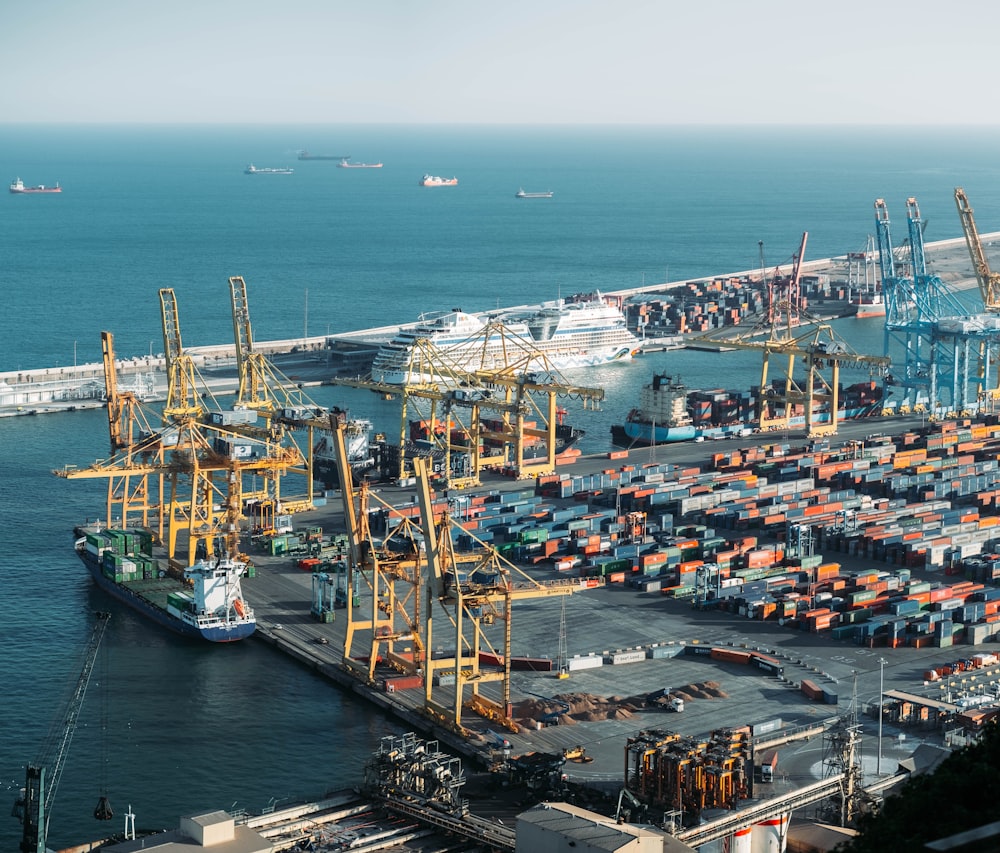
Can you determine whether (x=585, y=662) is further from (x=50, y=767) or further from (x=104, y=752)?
(x=50, y=767)

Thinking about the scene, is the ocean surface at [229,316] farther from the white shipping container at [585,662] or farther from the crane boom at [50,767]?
the white shipping container at [585,662]

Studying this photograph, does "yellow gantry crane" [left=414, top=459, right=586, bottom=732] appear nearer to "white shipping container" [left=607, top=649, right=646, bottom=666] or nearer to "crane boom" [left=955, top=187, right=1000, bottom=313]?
"white shipping container" [left=607, top=649, right=646, bottom=666]

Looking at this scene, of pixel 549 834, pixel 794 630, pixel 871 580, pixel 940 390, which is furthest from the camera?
pixel 940 390

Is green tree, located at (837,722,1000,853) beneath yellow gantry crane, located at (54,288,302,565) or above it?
above

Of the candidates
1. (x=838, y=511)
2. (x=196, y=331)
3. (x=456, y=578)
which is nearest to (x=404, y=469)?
(x=838, y=511)

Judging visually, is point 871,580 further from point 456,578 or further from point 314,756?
point 314,756

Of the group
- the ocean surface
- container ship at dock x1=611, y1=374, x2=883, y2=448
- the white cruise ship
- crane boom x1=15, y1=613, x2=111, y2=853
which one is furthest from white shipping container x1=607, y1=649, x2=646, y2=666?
the white cruise ship
